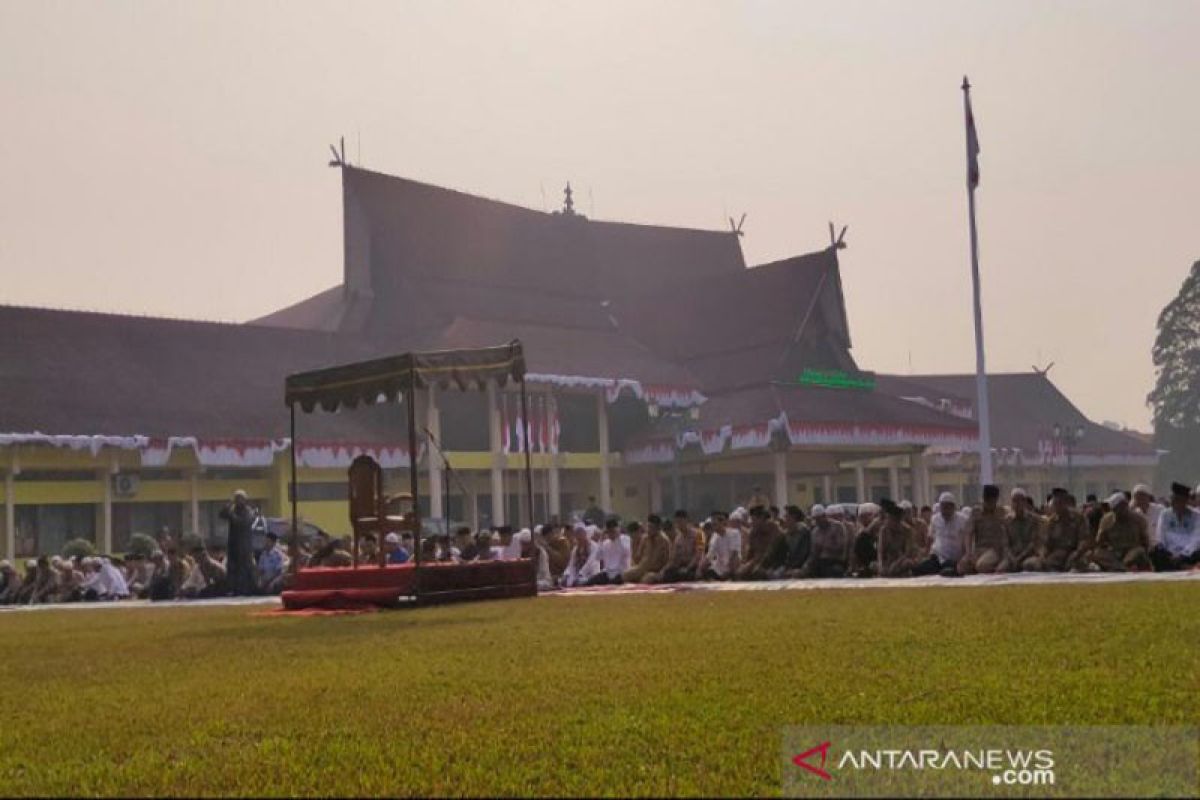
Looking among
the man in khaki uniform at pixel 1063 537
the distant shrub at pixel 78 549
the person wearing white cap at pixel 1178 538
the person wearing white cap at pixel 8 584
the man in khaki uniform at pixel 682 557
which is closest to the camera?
the person wearing white cap at pixel 1178 538

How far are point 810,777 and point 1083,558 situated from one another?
38.4 ft

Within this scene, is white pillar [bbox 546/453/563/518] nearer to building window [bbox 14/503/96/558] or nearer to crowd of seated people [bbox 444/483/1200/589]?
building window [bbox 14/503/96/558]

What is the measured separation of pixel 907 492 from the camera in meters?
46.3

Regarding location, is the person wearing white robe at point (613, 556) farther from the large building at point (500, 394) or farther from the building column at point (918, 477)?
the building column at point (918, 477)

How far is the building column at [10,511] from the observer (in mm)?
26902

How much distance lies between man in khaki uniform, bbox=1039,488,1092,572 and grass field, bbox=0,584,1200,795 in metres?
4.79

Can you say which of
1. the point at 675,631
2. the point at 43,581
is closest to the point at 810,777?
the point at 675,631

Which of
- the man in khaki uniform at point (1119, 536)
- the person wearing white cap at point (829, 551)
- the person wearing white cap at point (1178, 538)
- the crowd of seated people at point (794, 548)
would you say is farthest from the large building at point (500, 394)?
the person wearing white cap at point (1178, 538)

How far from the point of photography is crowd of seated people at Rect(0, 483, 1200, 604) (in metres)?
14.4

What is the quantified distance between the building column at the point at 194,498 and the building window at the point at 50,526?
2.01 metres

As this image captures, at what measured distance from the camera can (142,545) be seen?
89.6 ft

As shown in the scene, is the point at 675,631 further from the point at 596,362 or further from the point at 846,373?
the point at 846,373

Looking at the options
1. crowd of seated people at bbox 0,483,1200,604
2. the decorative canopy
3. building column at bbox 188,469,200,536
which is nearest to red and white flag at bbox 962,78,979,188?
crowd of seated people at bbox 0,483,1200,604

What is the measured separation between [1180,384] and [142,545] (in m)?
47.1
